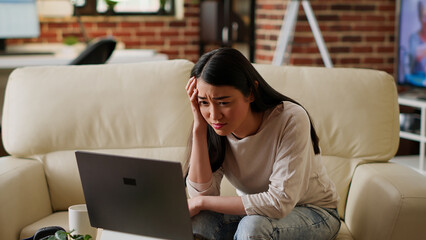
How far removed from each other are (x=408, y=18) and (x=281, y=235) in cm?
224

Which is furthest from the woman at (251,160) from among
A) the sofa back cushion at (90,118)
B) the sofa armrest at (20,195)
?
the sofa armrest at (20,195)

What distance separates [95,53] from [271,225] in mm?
1875

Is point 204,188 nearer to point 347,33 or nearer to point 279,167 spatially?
→ point 279,167

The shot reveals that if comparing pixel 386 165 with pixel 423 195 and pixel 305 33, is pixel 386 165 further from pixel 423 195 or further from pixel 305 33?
pixel 305 33

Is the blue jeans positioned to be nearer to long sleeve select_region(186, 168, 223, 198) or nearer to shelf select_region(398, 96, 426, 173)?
long sleeve select_region(186, 168, 223, 198)

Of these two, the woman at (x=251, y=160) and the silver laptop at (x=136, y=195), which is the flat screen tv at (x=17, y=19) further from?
the silver laptop at (x=136, y=195)

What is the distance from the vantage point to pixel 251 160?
171 centimetres

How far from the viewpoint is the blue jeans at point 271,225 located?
Result: 1554 mm

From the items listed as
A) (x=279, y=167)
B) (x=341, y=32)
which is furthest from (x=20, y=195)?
(x=341, y=32)

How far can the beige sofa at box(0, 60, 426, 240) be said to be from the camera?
2.05 meters

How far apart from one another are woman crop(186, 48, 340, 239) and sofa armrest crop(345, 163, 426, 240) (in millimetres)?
128

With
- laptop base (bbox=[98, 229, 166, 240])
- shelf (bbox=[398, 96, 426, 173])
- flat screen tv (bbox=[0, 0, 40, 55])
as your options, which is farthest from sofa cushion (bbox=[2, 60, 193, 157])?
flat screen tv (bbox=[0, 0, 40, 55])

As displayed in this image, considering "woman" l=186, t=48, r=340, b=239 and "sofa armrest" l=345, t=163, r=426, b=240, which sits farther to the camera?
"sofa armrest" l=345, t=163, r=426, b=240

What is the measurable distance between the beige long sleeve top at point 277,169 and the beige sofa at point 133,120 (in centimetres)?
31
